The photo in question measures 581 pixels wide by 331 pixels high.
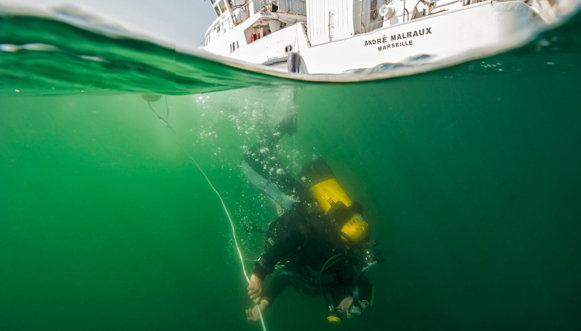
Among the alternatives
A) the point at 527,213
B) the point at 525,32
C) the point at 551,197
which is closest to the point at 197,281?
the point at 525,32

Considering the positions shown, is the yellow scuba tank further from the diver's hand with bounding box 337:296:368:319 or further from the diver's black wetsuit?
the diver's hand with bounding box 337:296:368:319

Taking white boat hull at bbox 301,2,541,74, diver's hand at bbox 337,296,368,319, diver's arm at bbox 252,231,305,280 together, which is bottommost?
diver's hand at bbox 337,296,368,319

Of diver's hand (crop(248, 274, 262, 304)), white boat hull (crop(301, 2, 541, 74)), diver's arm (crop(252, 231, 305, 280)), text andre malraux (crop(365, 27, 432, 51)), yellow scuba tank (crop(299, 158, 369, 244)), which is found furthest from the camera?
text andre malraux (crop(365, 27, 432, 51))

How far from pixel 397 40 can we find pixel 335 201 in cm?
670

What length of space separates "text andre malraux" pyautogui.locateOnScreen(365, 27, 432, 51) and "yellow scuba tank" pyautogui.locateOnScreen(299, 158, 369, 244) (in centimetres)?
542

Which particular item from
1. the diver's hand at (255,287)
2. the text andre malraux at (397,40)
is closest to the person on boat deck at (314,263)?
the diver's hand at (255,287)

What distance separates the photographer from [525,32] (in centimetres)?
434

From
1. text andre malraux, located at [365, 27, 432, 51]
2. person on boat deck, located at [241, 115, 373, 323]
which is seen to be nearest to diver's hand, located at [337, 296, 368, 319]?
person on boat deck, located at [241, 115, 373, 323]

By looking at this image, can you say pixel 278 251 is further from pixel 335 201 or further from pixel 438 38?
pixel 438 38

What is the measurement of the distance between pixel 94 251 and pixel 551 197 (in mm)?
19978

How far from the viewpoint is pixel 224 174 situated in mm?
9188

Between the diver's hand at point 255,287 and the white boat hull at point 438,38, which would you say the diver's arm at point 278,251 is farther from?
the white boat hull at point 438,38

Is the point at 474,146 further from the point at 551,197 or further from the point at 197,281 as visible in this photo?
the point at 197,281

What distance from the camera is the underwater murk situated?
5.43m
